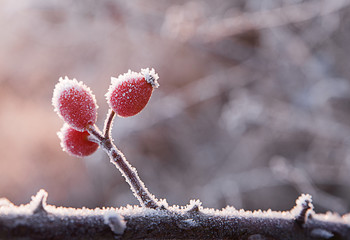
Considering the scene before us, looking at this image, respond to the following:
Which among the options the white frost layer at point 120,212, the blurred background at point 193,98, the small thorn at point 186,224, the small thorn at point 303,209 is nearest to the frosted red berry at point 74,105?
the white frost layer at point 120,212

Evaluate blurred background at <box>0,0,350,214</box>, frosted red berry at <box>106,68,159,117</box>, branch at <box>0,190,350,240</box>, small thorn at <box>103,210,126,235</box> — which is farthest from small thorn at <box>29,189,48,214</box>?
blurred background at <box>0,0,350,214</box>

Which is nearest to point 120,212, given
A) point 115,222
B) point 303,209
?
point 115,222

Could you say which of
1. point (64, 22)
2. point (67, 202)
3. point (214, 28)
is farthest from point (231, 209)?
point (64, 22)

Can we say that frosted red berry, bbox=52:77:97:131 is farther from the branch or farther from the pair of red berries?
the branch

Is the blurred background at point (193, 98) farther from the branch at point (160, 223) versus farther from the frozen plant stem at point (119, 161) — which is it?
the frozen plant stem at point (119, 161)

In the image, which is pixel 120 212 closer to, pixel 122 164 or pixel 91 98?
pixel 122 164

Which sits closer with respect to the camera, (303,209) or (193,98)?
(303,209)
